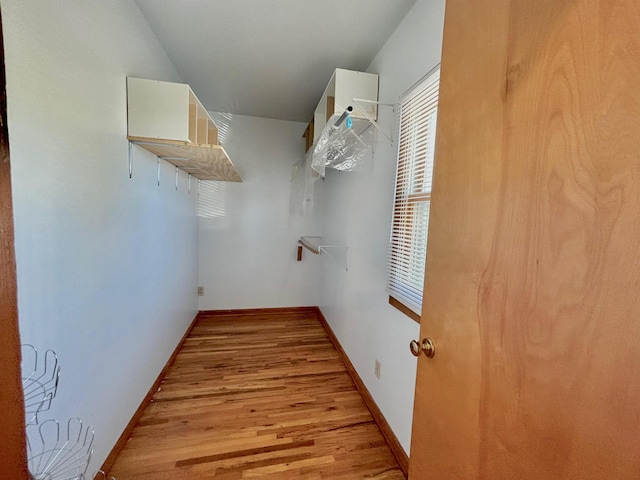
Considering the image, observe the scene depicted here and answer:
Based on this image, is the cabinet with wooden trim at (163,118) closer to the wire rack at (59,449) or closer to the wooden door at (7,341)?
the wooden door at (7,341)

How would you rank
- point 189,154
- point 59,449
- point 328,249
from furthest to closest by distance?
point 328,249 → point 189,154 → point 59,449

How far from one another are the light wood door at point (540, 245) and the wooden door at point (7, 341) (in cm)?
90

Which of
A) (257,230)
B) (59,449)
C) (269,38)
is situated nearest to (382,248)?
(269,38)

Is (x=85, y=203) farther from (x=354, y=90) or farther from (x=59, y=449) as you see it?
(x=354, y=90)

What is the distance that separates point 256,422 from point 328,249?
1.78m

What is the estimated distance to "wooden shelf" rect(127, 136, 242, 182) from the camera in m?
1.50

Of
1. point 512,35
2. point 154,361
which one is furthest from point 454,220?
point 154,361

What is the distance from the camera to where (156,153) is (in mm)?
1744

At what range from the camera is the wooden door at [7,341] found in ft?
1.28

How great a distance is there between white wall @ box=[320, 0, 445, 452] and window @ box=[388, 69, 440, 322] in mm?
82

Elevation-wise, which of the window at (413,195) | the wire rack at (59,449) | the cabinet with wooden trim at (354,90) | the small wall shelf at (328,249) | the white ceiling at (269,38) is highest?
the white ceiling at (269,38)

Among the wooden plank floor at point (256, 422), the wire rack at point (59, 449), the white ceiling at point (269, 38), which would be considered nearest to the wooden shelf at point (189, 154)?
the white ceiling at point (269, 38)

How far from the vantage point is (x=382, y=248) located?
1679mm

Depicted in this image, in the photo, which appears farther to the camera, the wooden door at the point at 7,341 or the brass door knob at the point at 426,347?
the brass door knob at the point at 426,347
